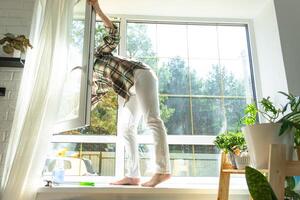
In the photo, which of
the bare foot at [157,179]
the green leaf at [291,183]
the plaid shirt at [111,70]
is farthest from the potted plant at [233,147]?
the plaid shirt at [111,70]

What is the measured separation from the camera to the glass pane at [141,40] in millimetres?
2377

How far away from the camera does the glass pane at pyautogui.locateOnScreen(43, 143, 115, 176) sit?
2.06 m

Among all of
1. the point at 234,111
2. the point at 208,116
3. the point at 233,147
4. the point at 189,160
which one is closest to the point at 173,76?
the point at 208,116

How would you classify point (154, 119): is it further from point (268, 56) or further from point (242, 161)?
point (268, 56)

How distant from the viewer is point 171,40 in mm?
2449

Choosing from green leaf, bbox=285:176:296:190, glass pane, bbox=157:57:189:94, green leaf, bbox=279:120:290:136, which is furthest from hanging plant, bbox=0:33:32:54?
green leaf, bbox=285:176:296:190

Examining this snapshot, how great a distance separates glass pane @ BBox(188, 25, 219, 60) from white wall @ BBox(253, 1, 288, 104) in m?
0.35

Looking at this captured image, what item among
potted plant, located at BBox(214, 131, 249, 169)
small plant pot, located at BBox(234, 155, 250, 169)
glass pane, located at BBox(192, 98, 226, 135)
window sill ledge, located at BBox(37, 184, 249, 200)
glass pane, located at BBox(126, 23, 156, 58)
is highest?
glass pane, located at BBox(126, 23, 156, 58)

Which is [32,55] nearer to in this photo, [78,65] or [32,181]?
[78,65]

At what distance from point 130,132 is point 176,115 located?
444mm

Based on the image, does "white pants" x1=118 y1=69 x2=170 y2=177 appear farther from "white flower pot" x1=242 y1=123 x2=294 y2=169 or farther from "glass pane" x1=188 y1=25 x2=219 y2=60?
"glass pane" x1=188 y1=25 x2=219 y2=60

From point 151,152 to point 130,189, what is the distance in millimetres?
458

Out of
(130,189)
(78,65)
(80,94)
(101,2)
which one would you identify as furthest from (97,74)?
(130,189)

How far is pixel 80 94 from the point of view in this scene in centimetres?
164
